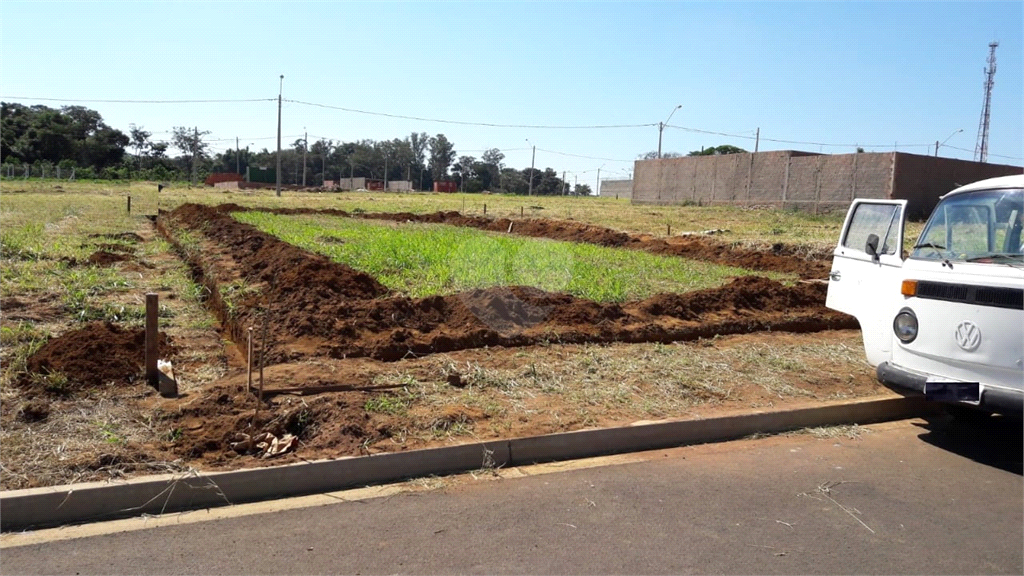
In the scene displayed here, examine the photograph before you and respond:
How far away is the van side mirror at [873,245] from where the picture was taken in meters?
6.78

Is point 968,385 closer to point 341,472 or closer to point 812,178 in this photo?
point 341,472

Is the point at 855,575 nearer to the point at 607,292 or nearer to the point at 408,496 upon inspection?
the point at 408,496

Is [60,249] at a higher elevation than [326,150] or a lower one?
lower

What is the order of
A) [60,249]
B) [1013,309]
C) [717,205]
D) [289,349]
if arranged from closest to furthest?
[1013,309]
[289,349]
[60,249]
[717,205]

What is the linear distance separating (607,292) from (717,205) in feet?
107

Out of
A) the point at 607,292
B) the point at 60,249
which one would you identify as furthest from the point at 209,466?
the point at 60,249

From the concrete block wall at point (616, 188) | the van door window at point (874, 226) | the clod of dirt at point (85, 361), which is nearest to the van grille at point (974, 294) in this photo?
the van door window at point (874, 226)

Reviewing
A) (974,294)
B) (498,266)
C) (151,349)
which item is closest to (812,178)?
(498,266)

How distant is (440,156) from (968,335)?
11851 centimetres

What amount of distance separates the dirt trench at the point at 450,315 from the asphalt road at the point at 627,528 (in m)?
2.94

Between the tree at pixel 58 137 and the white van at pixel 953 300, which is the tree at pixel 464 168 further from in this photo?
the white van at pixel 953 300

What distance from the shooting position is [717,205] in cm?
4166

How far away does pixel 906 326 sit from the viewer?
612 cm

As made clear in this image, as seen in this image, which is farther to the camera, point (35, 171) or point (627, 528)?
point (35, 171)
